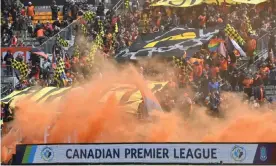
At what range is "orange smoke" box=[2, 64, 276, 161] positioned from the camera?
754 inches

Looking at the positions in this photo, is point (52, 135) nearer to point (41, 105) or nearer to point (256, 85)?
point (41, 105)

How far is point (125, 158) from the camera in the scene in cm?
1590

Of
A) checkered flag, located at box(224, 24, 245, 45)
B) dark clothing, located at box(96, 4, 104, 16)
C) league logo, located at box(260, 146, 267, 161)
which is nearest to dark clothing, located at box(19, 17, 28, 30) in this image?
dark clothing, located at box(96, 4, 104, 16)

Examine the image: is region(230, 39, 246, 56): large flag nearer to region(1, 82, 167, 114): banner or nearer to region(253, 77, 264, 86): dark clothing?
region(253, 77, 264, 86): dark clothing

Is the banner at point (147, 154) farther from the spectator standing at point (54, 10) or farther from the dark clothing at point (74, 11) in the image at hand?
the spectator standing at point (54, 10)

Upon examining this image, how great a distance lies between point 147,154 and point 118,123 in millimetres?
4624

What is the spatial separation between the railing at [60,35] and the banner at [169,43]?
10.2 feet

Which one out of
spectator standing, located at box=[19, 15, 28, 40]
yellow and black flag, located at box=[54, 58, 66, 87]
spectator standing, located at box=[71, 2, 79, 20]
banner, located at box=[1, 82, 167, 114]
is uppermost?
spectator standing, located at box=[71, 2, 79, 20]

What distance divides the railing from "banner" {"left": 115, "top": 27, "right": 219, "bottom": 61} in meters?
3.11

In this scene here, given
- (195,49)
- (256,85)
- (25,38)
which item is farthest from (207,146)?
(25,38)

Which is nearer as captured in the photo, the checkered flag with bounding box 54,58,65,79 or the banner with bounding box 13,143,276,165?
the banner with bounding box 13,143,276,165

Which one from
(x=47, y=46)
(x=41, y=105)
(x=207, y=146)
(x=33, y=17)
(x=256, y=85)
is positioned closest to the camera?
(x=207, y=146)

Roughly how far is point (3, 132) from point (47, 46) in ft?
16.6

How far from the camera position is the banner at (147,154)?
600 inches
